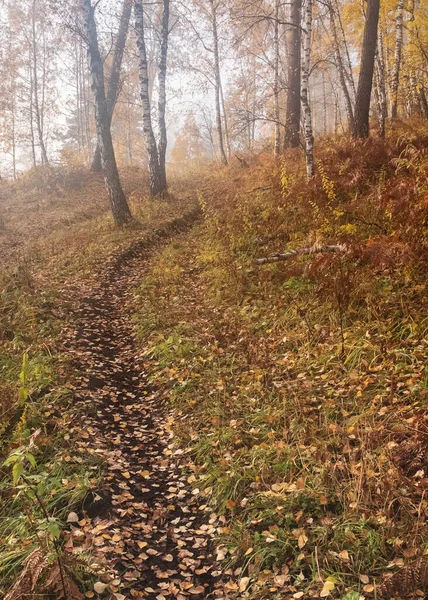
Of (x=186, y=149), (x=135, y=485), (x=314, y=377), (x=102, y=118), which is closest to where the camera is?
(x=135, y=485)

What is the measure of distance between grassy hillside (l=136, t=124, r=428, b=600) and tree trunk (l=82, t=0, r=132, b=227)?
15.8ft

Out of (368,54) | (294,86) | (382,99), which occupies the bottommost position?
(382,99)

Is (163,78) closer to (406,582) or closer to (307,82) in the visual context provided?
(307,82)

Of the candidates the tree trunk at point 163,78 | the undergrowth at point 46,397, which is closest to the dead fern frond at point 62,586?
the undergrowth at point 46,397

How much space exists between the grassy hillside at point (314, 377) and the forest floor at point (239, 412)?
3cm

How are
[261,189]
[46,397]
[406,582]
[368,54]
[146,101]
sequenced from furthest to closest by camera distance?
[146,101]
[261,189]
[368,54]
[46,397]
[406,582]

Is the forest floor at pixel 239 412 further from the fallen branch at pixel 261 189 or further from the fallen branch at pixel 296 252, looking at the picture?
the fallen branch at pixel 261 189

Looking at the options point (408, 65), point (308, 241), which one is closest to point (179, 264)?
point (308, 241)

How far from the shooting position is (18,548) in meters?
3.89

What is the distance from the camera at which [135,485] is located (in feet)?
16.6

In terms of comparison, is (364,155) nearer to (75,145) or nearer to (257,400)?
(257,400)

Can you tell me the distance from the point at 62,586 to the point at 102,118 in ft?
46.4

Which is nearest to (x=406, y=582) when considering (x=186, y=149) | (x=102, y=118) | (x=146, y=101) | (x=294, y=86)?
(x=102, y=118)

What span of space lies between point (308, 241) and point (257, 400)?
3691 millimetres
